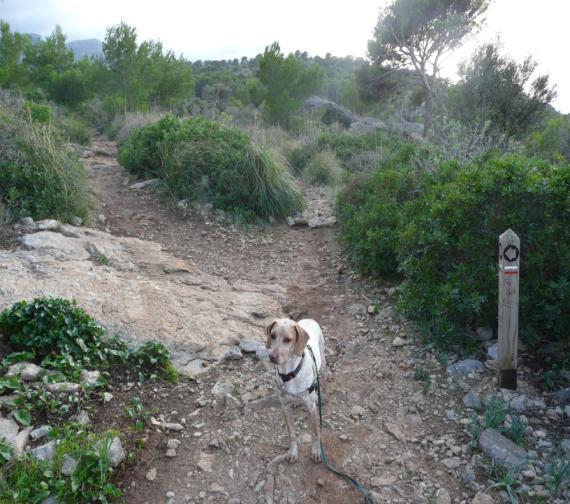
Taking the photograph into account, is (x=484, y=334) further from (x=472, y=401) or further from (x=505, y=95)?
(x=505, y=95)

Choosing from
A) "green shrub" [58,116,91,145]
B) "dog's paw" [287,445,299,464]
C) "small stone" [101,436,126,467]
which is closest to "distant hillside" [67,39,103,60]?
"green shrub" [58,116,91,145]

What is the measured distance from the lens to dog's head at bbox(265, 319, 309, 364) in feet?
9.53

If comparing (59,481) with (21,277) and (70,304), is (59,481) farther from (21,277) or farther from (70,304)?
(21,277)

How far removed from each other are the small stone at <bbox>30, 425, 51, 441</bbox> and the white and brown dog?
1557mm

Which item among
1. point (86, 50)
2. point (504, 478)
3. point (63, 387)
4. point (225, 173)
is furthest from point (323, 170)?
point (86, 50)

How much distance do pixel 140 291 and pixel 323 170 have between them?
6.55 metres

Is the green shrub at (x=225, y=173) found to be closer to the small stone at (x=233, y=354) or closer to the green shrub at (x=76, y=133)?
the small stone at (x=233, y=354)

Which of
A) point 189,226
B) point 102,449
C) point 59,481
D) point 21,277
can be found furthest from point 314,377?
point 189,226

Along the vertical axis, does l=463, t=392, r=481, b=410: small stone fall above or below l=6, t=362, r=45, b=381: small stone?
below

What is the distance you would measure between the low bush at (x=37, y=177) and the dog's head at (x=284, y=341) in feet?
15.4

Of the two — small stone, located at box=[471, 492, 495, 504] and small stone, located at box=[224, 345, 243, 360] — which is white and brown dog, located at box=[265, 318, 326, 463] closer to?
small stone, located at box=[471, 492, 495, 504]

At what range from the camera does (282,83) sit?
21.3 metres

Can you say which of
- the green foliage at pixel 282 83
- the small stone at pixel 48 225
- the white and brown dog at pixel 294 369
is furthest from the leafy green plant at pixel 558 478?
the green foliage at pixel 282 83

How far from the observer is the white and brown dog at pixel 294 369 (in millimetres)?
2939
